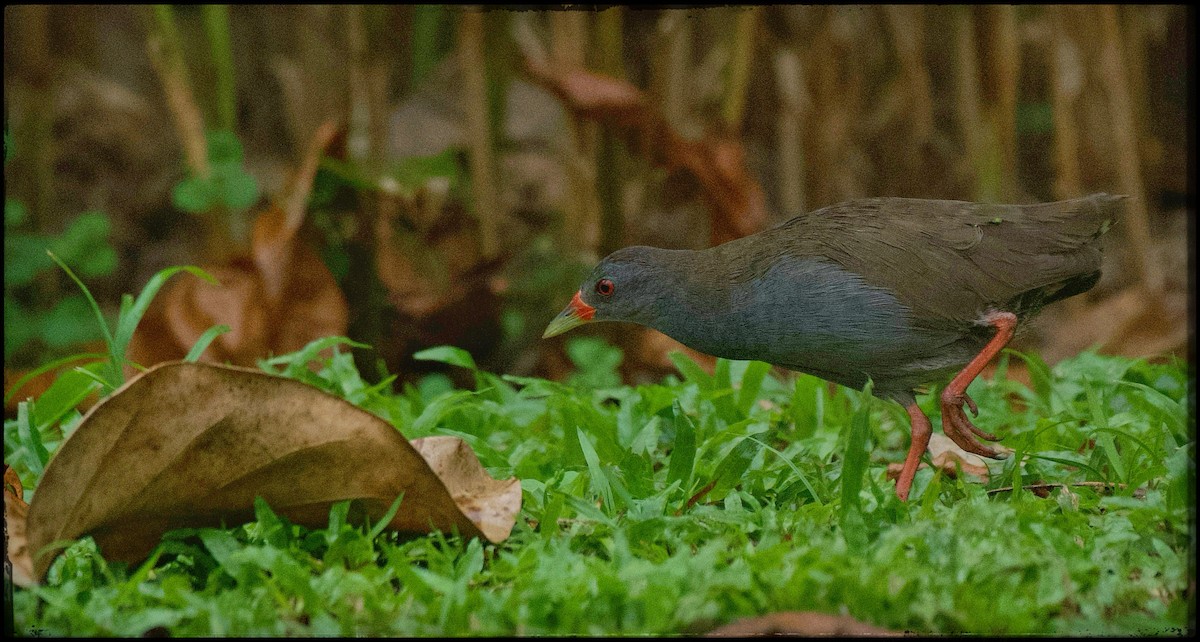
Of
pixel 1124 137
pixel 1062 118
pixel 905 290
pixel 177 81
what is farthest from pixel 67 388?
pixel 1124 137

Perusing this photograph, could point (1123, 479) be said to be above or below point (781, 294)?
below

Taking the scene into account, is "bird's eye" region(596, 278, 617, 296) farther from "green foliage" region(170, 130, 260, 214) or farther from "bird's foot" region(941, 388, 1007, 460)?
"green foliage" region(170, 130, 260, 214)

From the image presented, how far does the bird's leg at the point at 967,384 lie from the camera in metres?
3.62

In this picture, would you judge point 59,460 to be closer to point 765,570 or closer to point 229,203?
point 765,570

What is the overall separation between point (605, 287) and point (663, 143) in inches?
110

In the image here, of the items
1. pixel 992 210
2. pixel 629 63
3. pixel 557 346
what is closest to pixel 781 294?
pixel 992 210

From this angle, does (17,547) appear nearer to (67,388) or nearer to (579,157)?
(67,388)

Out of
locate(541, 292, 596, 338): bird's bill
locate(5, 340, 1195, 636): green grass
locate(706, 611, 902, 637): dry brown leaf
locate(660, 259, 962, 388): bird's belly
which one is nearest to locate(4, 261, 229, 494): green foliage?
locate(5, 340, 1195, 636): green grass

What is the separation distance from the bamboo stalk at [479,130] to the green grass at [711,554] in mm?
3497

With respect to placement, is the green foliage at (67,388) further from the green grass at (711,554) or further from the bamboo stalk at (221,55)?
the bamboo stalk at (221,55)

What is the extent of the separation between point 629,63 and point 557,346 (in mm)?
3219

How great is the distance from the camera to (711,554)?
8.54 feet

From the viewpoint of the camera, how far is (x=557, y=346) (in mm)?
7324

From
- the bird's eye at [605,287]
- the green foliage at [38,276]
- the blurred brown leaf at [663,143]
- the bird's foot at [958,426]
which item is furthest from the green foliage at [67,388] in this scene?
the blurred brown leaf at [663,143]
